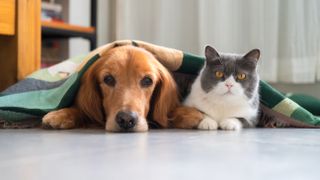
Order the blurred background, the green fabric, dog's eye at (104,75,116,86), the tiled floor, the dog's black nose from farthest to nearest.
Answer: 1. the blurred background
2. the green fabric
3. dog's eye at (104,75,116,86)
4. the dog's black nose
5. the tiled floor

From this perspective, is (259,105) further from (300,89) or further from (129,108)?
(300,89)

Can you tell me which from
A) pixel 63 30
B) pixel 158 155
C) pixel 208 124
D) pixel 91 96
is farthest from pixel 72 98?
pixel 63 30

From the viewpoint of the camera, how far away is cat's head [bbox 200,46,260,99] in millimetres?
1284

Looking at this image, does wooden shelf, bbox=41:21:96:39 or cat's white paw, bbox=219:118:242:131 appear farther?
wooden shelf, bbox=41:21:96:39

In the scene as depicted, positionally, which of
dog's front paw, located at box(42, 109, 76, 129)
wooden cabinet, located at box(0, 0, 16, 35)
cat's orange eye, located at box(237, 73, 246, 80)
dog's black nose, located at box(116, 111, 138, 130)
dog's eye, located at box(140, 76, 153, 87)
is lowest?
dog's front paw, located at box(42, 109, 76, 129)

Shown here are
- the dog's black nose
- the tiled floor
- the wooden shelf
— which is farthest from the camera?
the wooden shelf

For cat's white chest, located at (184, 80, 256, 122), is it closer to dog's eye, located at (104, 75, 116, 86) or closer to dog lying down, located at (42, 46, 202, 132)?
dog lying down, located at (42, 46, 202, 132)

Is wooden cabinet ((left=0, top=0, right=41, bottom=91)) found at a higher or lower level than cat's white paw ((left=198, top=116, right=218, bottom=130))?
higher

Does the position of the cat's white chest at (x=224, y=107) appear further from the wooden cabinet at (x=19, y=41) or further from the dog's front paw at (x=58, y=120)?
the wooden cabinet at (x=19, y=41)

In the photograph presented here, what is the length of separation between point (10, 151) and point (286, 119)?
82 centimetres

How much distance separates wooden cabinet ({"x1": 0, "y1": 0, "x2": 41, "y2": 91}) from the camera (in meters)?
1.65

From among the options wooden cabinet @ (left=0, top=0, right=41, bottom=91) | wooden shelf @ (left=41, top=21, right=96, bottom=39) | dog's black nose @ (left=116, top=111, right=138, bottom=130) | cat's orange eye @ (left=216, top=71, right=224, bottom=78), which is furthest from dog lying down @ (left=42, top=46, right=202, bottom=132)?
wooden shelf @ (left=41, top=21, right=96, bottom=39)

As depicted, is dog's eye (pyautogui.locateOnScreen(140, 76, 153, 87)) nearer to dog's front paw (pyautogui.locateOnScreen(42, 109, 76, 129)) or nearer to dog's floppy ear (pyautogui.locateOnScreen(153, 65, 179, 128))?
dog's floppy ear (pyautogui.locateOnScreen(153, 65, 179, 128))

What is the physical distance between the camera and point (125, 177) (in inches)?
25.2
